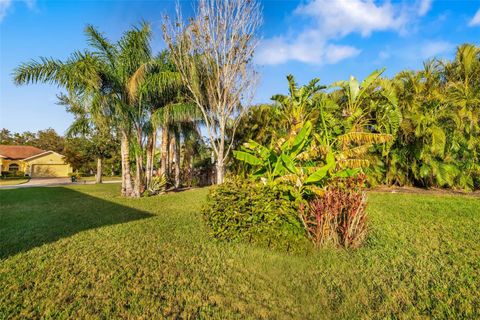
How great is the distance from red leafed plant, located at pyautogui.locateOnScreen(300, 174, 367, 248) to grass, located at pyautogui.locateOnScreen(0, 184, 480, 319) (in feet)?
0.88

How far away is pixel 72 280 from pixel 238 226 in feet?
9.44

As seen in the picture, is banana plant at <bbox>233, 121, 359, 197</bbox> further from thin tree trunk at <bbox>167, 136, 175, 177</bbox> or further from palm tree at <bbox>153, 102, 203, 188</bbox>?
thin tree trunk at <bbox>167, 136, 175, 177</bbox>

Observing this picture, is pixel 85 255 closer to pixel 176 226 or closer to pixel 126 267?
pixel 126 267

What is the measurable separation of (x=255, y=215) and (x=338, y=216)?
1.57 meters

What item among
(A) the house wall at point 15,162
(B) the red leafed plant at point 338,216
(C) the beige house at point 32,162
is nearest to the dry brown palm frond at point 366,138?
(B) the red leafed plant at point 338,216

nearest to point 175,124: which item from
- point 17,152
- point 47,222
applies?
point 47,222

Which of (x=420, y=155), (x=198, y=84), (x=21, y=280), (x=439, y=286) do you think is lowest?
(x=439, y=286)

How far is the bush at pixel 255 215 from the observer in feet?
16.4

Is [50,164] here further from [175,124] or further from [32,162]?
[175,124]

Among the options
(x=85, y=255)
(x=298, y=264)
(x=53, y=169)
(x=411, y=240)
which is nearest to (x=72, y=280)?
(x=85, y=255)

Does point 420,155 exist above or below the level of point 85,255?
above

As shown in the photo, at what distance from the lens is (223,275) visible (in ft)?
12.8

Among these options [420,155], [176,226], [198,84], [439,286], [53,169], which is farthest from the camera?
[53,169]

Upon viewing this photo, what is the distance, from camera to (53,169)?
136ft
